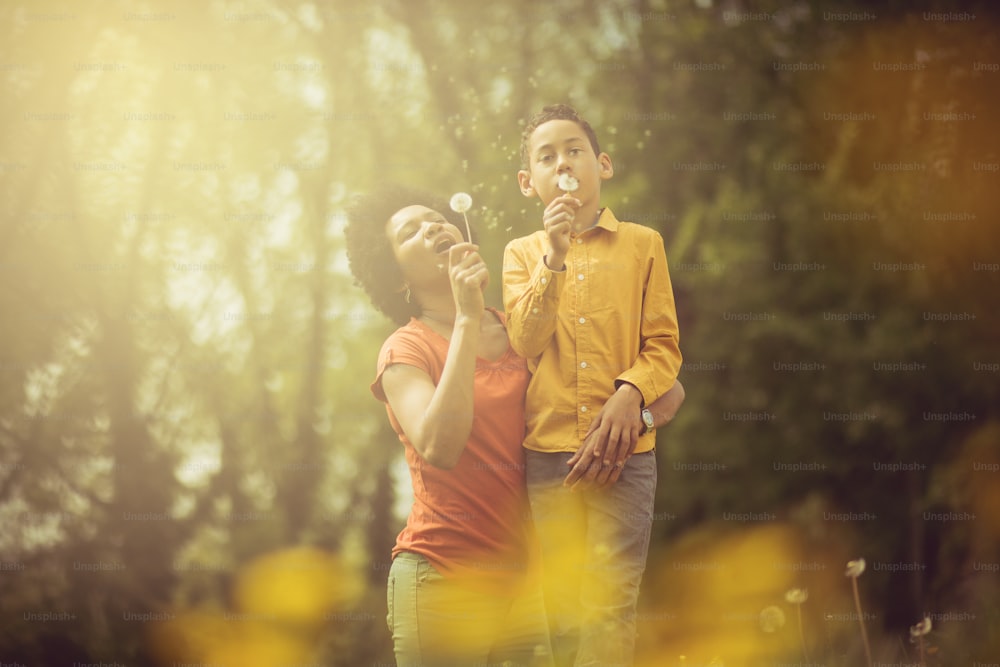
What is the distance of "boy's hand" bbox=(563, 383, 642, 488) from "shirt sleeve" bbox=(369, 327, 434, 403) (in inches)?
19.1

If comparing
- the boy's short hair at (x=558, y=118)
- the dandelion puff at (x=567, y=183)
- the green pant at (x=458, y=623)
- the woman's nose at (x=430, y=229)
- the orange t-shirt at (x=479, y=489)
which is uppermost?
the boy's short hair at (x=558, y=118)

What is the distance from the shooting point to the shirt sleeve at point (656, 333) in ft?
8.77

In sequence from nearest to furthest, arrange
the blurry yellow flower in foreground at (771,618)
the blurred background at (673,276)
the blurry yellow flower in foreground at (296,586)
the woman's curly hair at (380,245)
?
the woman's curly hair at (380,245) → the blurry yellow flower in foreground at (771,618) → the blurred background at (673,276) → the blurry yellow flower in foreground at (296,586)

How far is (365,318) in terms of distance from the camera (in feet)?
16.6

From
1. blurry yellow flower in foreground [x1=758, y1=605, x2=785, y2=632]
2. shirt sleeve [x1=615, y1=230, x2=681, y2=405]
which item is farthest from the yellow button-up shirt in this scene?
blurry yellow flower in foreground [x1=758, y1=605, x2=785, y2=632]

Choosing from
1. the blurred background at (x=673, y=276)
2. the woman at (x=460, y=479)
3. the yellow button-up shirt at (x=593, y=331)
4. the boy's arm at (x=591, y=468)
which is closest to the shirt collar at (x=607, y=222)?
the yellow button-up shirt at (x=593, y=331)

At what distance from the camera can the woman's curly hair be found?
2.93m

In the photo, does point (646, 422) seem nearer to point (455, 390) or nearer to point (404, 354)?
point (455, 390)

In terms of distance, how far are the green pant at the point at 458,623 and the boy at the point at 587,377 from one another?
0.08 m

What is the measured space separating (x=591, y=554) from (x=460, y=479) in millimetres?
412

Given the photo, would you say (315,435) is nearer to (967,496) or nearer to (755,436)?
(755,436)

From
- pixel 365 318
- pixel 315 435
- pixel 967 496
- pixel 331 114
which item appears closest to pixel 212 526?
pixel 315 435

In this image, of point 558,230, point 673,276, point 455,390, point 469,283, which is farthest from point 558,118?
point 673,276

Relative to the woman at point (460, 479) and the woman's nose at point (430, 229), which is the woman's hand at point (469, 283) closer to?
the woman at point (460, 479)
